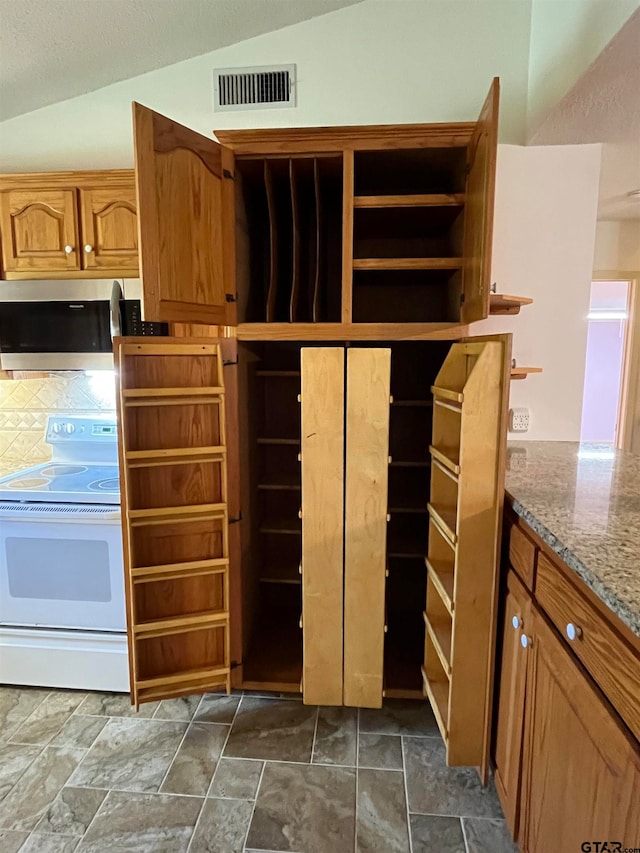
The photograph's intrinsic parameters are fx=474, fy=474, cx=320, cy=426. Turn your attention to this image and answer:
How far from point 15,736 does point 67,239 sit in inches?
77.2

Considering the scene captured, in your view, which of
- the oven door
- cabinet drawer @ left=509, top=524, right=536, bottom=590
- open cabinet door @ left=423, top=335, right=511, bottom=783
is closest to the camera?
cabinet drawer @ left=509, top=524, right=536, bottom=590

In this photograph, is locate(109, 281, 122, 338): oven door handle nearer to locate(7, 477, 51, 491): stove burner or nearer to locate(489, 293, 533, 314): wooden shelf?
locate(7, 477, 51, 491): stove burner

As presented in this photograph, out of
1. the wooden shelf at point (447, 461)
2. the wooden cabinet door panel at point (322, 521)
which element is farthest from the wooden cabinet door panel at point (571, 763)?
the wooden cabinet door panel at point (322, 521)

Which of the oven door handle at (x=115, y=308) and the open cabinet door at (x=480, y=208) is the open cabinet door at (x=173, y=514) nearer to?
the oven door handle at (x=115, y=308)

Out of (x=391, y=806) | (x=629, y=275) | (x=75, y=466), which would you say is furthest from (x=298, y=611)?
(x=629, y=275)

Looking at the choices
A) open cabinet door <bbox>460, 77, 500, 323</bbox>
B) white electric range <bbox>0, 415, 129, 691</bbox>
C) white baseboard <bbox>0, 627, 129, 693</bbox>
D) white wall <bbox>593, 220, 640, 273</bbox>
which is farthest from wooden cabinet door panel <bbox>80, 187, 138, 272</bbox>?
white wall <bbox>593, 220, 640, 273</bbox>

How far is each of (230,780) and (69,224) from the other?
220 centimetres

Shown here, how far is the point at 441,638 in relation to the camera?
5.29ft

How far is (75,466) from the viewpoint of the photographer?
7.62 ft

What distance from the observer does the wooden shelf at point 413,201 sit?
167 cm

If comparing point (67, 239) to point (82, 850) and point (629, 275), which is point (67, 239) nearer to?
point (82, 850)

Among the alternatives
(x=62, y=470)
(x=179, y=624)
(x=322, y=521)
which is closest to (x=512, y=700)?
(x=322, y=521)

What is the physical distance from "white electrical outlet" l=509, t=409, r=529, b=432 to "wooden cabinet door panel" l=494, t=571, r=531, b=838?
3.17 ft

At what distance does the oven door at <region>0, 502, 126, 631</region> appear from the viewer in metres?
1.90
